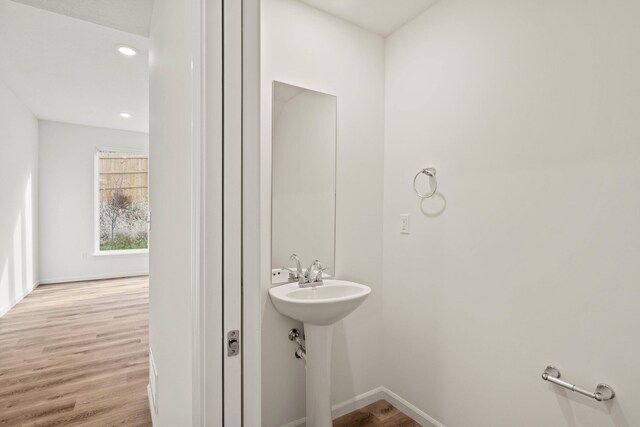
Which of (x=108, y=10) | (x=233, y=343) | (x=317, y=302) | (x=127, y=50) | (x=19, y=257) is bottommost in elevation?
(x=19, y=257)

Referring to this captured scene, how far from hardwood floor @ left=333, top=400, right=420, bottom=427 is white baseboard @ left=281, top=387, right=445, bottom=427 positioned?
0.02 m

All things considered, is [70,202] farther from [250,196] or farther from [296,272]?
[250,196]

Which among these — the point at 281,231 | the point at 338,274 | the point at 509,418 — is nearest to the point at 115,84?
the point at 281,231

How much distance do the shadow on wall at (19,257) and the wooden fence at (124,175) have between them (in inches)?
44.0

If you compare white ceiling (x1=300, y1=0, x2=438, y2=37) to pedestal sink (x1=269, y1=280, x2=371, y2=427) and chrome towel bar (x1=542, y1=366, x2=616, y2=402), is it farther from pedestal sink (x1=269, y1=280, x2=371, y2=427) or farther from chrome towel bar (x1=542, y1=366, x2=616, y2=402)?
chrome towel bar (x1=542, y1=366, x2=616, y2=402)

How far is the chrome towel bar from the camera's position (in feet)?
3.91

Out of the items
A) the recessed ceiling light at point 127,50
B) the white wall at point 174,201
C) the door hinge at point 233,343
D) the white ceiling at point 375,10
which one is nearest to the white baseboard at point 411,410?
the white wall at point 174,201

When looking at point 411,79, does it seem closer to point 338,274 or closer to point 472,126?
point 472,126

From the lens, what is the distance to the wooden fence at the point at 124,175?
5707 millimetres

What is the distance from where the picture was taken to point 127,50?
280cm

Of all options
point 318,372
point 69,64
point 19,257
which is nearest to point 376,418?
point 318,372

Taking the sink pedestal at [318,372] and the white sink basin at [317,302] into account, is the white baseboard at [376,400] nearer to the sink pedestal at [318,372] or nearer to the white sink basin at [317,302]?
the sink pedestal at [318,372]

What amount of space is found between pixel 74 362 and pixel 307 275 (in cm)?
225

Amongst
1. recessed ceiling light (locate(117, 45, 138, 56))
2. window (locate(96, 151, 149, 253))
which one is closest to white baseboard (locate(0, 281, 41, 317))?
window (locate(96, 151, 149, 253))
